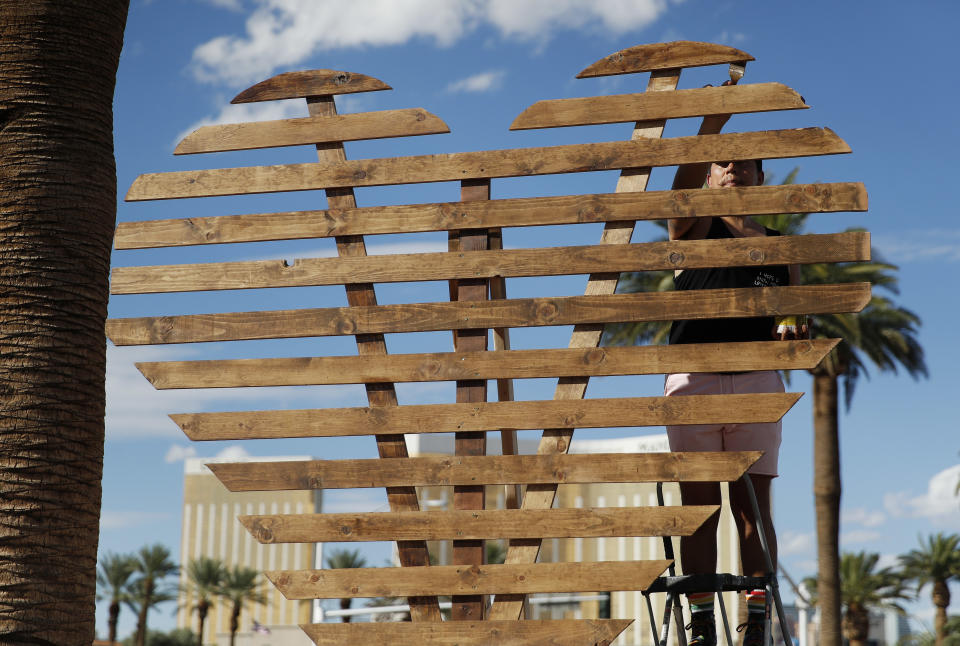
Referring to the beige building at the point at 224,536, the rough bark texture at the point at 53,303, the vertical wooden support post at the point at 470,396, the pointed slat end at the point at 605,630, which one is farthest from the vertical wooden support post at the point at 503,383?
the beige building at the point at 224,536

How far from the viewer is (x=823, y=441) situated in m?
21.3

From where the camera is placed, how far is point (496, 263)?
428 centimetres

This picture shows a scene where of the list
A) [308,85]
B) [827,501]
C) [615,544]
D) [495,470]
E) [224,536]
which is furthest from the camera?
[224,536]

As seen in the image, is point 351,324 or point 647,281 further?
point 647,281

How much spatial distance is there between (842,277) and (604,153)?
17341mm

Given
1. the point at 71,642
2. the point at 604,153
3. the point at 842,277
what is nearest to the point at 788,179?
the point at 842,277

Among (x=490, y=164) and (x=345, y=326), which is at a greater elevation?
(x=490, y=164)

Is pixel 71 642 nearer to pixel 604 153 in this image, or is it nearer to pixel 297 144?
pixel 297 144

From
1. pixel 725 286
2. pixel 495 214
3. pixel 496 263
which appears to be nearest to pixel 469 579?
pixel 496 263

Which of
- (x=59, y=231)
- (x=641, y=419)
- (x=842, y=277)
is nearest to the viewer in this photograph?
(x=641, y=419)

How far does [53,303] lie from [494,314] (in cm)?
186

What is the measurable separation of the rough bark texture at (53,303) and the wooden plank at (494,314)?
30cm

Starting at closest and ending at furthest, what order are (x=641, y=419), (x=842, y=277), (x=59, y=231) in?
(x=641, y=419) → (x=59, y=231) → (x=842, y=277)

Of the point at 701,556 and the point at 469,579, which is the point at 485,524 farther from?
the point at 701,556
